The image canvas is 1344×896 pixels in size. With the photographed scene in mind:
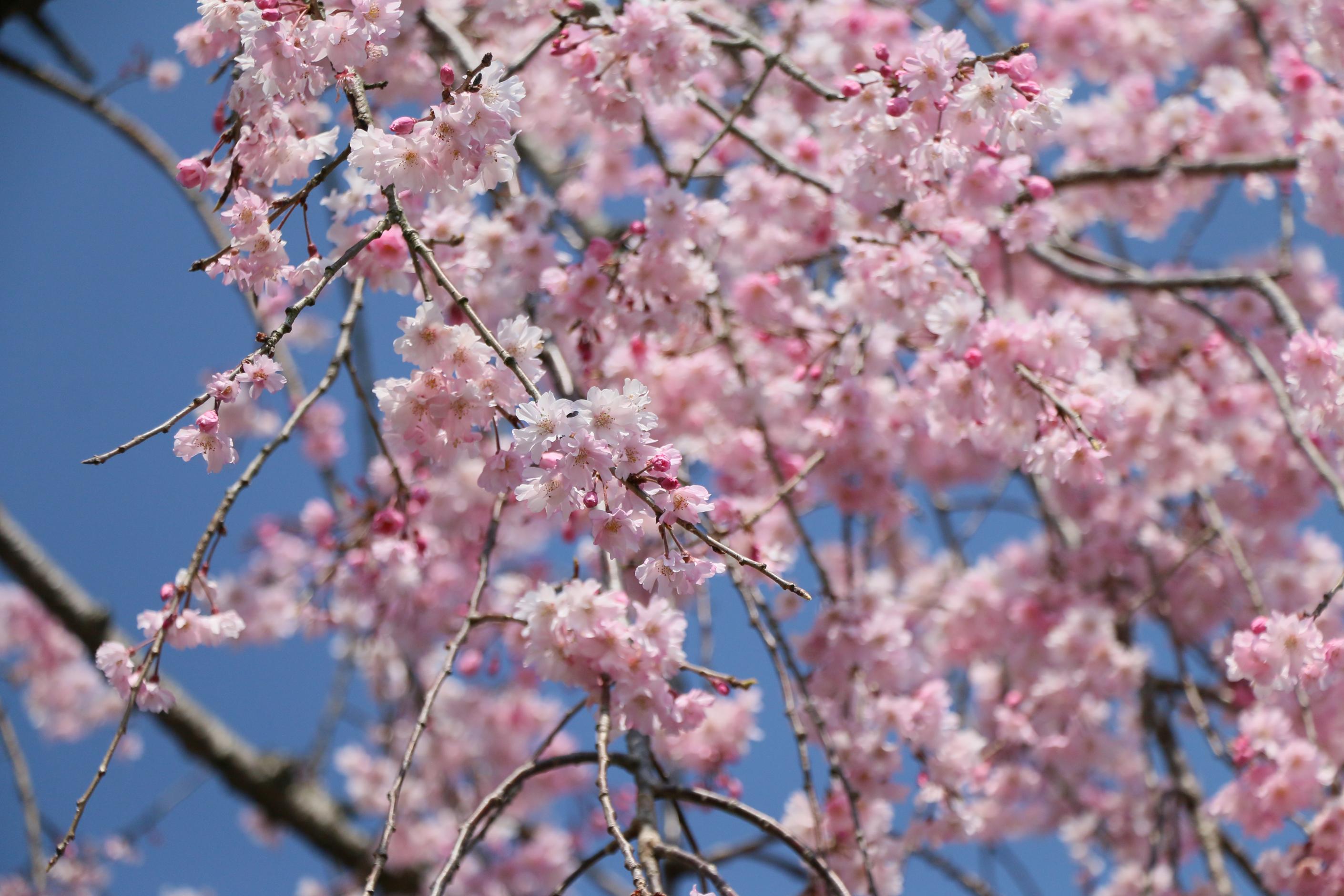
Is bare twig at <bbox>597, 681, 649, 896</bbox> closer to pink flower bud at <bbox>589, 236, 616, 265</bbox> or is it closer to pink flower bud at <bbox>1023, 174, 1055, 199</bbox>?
pink flower bud at <bbox>589, 236, 616, 265</bbox>

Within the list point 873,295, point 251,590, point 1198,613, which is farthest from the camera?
point 251,590

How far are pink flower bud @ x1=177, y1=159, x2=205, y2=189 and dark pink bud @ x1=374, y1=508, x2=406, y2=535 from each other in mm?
711

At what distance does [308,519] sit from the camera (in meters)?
3.19

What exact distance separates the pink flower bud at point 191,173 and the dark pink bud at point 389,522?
0.71 m

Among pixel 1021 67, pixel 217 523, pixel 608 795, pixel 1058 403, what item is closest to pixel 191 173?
pixel 217 523

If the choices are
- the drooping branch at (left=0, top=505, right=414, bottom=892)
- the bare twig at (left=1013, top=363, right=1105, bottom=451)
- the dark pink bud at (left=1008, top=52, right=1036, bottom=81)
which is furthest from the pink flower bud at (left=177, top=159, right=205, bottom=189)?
the drooping branch at (left=0, top=505, right=414, bottom=892)

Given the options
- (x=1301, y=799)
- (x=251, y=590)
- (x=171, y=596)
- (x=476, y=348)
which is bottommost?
(x=1301, y=799)

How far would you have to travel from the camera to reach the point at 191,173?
1735mm

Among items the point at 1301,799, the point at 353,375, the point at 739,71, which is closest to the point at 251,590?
the point at 739,71

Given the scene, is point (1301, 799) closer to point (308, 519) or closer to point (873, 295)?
point (873, 295)

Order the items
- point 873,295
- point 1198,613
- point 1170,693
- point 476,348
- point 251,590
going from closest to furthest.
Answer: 1. point 476,348
2. point 873,295
3. point 1170,693
4. point 1198,613
5. point 251,590

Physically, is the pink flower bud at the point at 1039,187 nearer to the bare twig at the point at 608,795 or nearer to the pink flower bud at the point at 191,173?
the bare twig at the point at 608,795

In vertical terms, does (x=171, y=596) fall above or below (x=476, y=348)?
below

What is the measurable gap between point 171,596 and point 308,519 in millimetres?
1504
